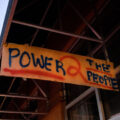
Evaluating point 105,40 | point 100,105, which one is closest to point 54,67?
point 100,105

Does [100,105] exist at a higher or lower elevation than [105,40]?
lower

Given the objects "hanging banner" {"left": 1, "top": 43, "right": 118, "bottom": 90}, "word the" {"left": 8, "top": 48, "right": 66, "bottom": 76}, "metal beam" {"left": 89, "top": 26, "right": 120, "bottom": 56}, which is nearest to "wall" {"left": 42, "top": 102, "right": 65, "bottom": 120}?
"metal beam" {"left": 89, "top": 26, "right": 120, "bottom": 56}

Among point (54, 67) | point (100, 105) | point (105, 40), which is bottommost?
point (100, 105)

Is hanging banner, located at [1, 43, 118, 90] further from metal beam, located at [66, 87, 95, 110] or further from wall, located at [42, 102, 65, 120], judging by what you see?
wall, located at [42, 102, 65, 120]

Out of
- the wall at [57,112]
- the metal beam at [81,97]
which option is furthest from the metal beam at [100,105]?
the wall at [57,112]

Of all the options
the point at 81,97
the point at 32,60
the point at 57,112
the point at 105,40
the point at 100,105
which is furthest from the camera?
the point at 57,112

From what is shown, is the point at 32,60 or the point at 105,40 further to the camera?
the point at 105,40

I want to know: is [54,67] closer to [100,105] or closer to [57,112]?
[100,105]

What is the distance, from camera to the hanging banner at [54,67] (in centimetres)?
315

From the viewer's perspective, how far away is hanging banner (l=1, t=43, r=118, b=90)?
3154 millimetres

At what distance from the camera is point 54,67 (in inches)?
135

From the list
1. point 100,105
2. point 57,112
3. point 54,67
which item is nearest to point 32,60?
point 54,67

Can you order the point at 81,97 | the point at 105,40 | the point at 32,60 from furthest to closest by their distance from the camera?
the point at 81,97, the point at 105,40, the point at 32,60

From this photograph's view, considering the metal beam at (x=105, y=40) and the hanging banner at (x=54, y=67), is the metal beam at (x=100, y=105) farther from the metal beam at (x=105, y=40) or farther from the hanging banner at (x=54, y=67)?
the metal beam at (x=105, y=40)
